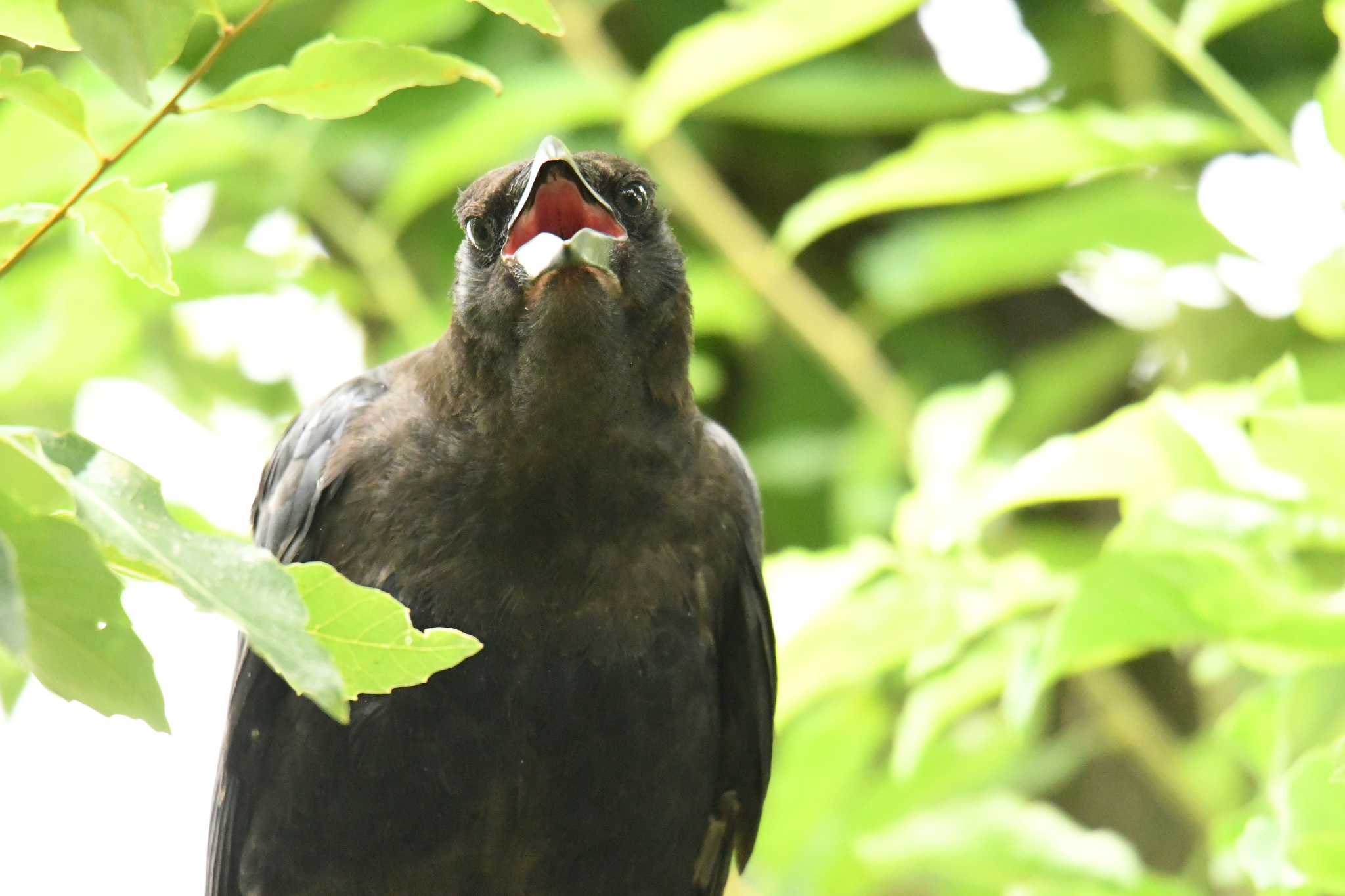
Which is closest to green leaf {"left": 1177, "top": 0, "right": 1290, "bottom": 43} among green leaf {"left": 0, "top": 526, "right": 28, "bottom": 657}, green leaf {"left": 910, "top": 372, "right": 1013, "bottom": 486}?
green leaf {"left": 910, "top": 372, "right": 1013, "bottom": 486}

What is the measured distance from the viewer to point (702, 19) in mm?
4273

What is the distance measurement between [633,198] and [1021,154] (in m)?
0.64

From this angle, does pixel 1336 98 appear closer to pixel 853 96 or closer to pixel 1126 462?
pixel 1126 462

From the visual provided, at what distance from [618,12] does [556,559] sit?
2.17 metres

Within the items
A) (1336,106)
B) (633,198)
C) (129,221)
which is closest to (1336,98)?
(1336,106)

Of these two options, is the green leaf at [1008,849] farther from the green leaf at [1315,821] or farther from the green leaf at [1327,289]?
the green leaf at [1327,289]

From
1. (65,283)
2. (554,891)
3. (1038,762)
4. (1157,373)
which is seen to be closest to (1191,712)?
(1038,762)

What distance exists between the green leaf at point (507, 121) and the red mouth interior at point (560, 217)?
2.30ft

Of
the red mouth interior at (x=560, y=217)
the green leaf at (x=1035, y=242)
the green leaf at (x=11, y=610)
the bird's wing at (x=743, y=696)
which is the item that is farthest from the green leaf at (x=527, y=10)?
the green leaf at (x=1035, y=242)

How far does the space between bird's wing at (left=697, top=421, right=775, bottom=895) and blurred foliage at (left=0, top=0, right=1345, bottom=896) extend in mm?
237

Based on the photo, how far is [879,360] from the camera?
12.9 feet

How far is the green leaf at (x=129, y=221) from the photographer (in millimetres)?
1364

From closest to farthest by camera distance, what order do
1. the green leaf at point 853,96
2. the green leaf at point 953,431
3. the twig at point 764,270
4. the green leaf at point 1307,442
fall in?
the green leaf at point 1307,442
the green leaf at point 953,431
the twig at point 764,270
the green leaf at point 853,96

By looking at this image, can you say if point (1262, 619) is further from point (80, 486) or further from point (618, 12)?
point (618, 12)
